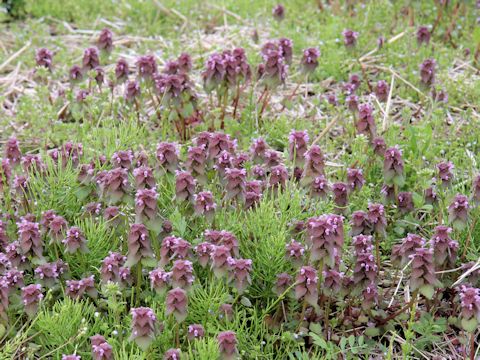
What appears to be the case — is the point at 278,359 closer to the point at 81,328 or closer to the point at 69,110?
the point at 81,328

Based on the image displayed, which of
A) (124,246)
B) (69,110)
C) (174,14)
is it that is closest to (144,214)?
(124,246)

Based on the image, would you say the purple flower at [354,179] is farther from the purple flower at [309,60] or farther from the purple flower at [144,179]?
the purple flower at [309,60]

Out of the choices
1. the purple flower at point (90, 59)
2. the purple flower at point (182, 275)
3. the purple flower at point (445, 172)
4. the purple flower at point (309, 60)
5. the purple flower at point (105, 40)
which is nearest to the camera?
the purple flower at point (182, 275)

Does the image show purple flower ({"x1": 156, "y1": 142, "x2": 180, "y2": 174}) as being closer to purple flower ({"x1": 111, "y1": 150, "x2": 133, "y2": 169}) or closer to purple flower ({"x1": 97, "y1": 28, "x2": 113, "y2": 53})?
purple flower ({"x1": 111, "y1": 150, "x2": 133, "y2": 169})

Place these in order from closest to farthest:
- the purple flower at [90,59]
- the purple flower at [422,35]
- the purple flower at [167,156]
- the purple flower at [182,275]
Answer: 1. the purple flower at [182,275]
2. the purple flower at [167,156]
3. the purple flower at [90,59]
4. the purple flower at [422,35]

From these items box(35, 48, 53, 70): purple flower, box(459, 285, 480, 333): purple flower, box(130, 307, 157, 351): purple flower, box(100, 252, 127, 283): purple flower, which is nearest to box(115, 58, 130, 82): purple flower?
box(35, 48, 53, 70): purple flower

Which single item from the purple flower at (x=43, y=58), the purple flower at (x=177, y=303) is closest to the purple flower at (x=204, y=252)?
the purple flower at (x=177, y=303)

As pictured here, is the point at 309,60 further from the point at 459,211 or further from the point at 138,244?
the point at 138,244
